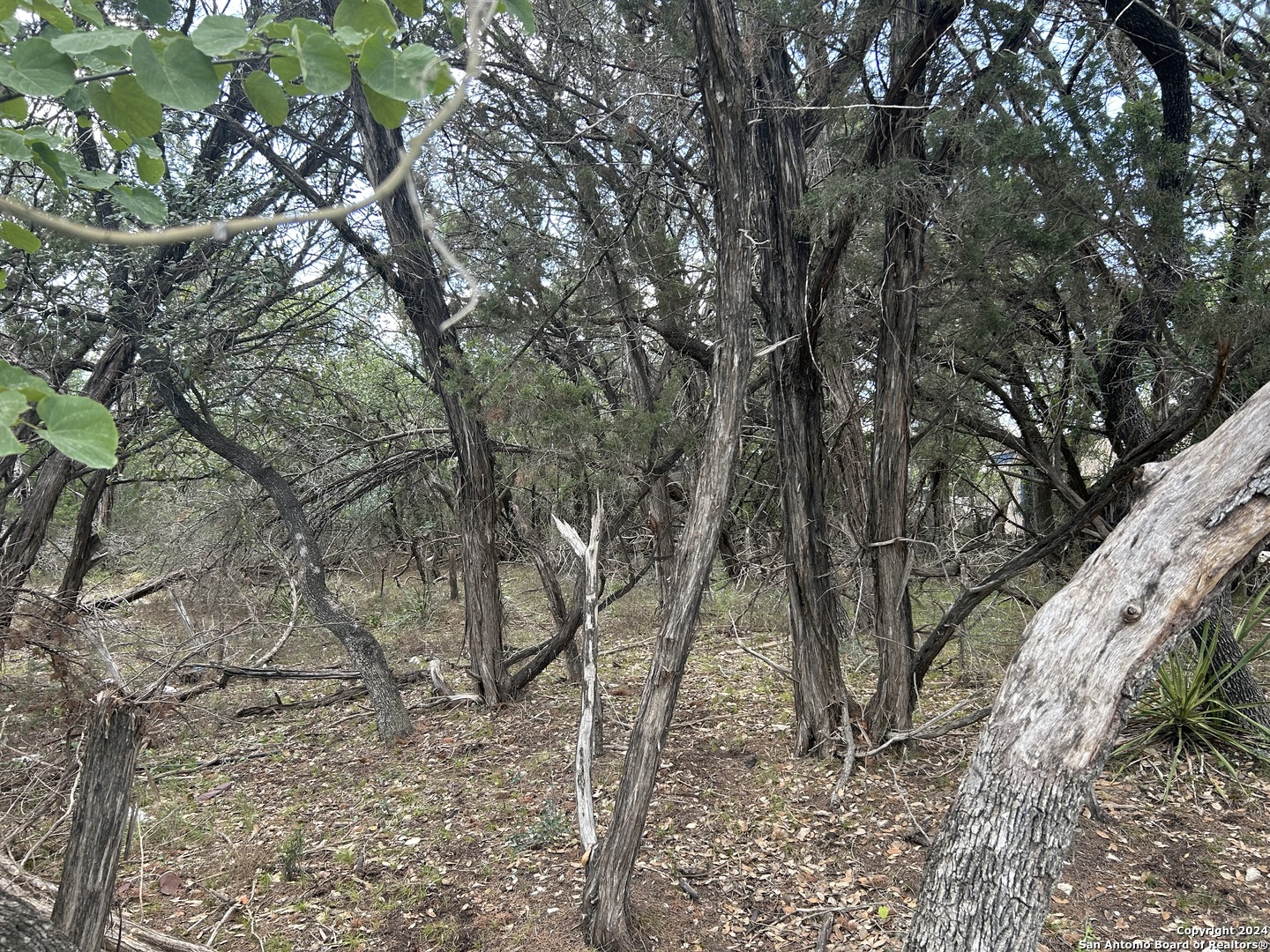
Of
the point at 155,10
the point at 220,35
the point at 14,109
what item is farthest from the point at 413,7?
the point at 14,109

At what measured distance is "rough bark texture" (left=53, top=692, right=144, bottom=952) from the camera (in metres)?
2.32

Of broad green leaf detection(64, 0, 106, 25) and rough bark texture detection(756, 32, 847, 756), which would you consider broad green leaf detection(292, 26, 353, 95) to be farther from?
rough bark texture detection(756, 32, 847, 756)

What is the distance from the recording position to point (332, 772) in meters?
5.37

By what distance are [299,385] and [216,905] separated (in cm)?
448

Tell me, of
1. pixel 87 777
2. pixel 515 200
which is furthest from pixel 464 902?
pixel 515 200

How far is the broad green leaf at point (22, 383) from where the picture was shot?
A: 3.70 ft

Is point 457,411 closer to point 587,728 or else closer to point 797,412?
point 797,412

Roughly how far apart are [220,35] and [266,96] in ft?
0.52

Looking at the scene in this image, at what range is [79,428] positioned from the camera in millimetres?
1085

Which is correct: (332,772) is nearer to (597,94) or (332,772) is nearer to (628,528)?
(628,528)

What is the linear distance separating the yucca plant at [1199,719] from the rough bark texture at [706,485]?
9.54 ft

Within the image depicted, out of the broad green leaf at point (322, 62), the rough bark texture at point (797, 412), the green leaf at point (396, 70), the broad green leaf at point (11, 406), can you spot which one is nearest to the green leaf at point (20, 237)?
the broad green leaf at point (11, 406)

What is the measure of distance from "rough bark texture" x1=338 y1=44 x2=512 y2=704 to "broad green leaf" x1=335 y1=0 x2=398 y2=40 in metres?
4.10

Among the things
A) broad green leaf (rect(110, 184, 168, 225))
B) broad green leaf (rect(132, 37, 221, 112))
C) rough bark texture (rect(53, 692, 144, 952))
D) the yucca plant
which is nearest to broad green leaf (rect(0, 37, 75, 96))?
broad green leaf (rect(132, 37, 221, 112))
